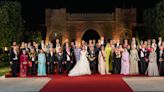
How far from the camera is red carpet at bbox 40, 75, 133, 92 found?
51.1 feet

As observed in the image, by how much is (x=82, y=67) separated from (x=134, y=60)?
255 cm

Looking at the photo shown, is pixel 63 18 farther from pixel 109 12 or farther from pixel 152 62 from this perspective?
pixel 152 62

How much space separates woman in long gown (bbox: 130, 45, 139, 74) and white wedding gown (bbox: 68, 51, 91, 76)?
2.10 meters

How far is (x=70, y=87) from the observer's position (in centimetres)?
1628

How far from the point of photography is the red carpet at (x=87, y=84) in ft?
51.1

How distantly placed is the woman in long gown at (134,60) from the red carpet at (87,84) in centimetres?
184

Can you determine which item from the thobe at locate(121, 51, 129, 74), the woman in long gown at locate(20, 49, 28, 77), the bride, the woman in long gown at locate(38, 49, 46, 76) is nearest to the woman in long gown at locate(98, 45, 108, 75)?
the bride

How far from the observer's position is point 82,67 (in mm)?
21547

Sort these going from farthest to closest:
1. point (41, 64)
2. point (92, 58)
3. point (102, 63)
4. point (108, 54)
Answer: point (108, 54) < point (92, 58) < point (102, 63) < point (41, 64)

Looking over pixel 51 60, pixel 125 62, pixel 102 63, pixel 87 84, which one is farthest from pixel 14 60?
pixel 87 84

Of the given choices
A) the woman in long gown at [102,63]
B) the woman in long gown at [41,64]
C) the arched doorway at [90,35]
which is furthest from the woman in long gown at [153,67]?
the arched doorway at [90,35]

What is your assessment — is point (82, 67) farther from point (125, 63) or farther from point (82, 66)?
point (125, 63)

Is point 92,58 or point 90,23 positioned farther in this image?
point 90,23

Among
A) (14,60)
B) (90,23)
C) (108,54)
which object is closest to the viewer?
(14,60)
